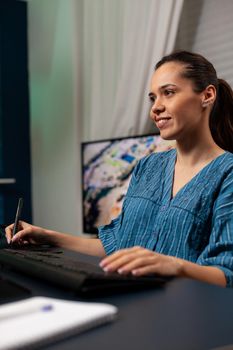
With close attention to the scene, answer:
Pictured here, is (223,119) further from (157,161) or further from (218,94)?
(157,161)

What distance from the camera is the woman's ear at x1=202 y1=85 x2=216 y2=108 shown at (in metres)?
1.27

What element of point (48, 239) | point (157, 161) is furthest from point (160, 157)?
point (48, 239)

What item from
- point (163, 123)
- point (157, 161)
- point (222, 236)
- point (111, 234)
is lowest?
point (111, 234)

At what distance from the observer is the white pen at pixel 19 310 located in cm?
48

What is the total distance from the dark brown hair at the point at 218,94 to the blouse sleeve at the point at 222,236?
0.97 feet

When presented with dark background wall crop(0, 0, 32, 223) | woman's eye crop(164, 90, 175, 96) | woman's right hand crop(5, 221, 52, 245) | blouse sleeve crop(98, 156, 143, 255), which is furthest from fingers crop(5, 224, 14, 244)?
dark background wall crop(0, 0, 32, 223)

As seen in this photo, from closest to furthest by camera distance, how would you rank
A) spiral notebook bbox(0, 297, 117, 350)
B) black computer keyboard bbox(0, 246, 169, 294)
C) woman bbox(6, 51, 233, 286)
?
spiral notebook bbox(0, 297, 117, 350), black computer keyboard bbox(0, 246, 169, 294), woman bbox(6, 51, 233, 286)

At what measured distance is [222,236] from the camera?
0.98 m

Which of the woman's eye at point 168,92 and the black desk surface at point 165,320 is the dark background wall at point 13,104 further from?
the black desk surface at point 165,320

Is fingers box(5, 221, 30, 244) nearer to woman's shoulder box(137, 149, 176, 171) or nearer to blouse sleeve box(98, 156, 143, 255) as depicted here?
blouse sleeve box(98, 156, 143, 255)

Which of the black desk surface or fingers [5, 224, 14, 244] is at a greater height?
the black desk surface

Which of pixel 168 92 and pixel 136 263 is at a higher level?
pixel 168 92

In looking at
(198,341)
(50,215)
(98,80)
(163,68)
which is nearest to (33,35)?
(98,80)

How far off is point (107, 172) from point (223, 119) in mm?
1274
